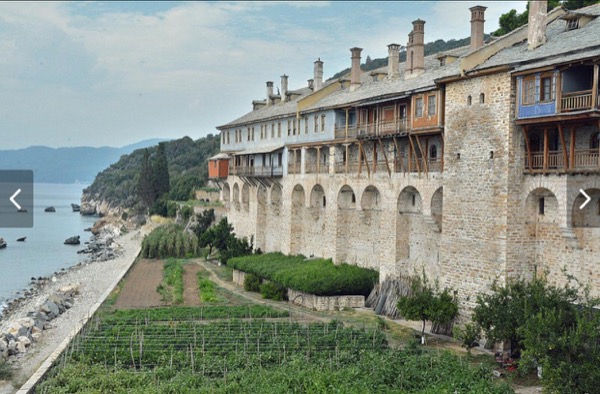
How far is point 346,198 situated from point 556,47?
18974 mm

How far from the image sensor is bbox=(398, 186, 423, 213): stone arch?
35.4 m

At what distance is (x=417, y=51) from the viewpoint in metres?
37.2

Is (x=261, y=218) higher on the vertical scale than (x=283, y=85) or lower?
lower

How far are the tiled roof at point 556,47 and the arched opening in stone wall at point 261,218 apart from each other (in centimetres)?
2841

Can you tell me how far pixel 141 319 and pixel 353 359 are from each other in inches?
491

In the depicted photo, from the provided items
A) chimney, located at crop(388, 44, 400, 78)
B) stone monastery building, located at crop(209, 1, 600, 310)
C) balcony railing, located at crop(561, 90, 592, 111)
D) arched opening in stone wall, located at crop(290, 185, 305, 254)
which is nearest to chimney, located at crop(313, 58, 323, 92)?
stone monastery building, located at crop(209, 1, 600, 310)

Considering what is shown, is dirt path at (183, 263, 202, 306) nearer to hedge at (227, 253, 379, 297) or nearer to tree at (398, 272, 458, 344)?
hedge at (227, 253, 379, 297)

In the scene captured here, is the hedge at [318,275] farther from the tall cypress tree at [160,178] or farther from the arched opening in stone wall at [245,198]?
the tall cypress tree at [160,178]

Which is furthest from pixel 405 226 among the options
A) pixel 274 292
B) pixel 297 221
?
pixel 297 221

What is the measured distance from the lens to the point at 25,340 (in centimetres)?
3136

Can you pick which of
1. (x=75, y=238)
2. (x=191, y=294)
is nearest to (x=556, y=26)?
(x=191, y=294)

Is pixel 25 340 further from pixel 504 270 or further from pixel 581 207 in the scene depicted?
pixel 581 207

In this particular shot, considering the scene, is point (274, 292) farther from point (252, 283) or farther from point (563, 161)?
point (563, 161)

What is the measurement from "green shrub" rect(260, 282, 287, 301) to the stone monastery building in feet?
14.9
